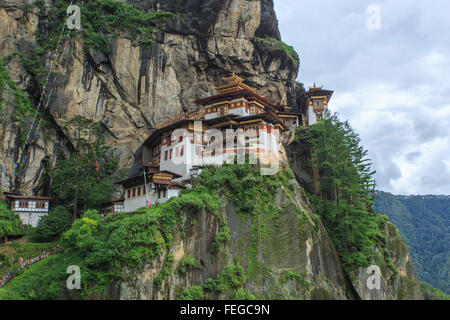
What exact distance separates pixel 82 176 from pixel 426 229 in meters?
96.5

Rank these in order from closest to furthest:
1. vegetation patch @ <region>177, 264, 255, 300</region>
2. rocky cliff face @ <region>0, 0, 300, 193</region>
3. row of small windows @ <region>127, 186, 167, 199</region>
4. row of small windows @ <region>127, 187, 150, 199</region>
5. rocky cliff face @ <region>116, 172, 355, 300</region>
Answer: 1. vegetation patch @ <region>177, 264, 255, 300</region>
2. rocky cliff face @ <region>116, 172, 355, 300</region>
3. row of small windows @ <region>127, 186, 167, 199</region>
4. row of small windows @ <region>127, 187, 150, 199</region>
5. rocky cliff face @ <region>0, 0, 300, 193</region>

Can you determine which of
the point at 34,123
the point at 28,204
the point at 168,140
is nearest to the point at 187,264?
the point at 168,140

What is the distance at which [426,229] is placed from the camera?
98188 mm

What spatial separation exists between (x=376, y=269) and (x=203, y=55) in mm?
33916

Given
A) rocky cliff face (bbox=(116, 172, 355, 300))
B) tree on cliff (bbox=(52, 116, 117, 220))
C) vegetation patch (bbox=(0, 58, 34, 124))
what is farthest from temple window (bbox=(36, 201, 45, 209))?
rocky cliff face (bbox=(116, 172, 355, 300))

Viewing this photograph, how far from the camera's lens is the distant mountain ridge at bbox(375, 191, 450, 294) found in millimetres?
80438

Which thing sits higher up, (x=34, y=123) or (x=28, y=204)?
(x=34, y=123)

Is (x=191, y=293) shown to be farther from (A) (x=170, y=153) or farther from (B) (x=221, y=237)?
(A) (x=170, y=153)

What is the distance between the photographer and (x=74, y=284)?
21203 mm

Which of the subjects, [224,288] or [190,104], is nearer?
[224,288]

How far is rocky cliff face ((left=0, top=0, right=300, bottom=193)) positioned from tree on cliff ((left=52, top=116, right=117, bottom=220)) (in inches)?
72.3

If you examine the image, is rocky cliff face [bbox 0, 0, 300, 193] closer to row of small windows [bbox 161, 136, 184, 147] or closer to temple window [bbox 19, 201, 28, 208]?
temple window [bbox 19, 201, 28, 208]
